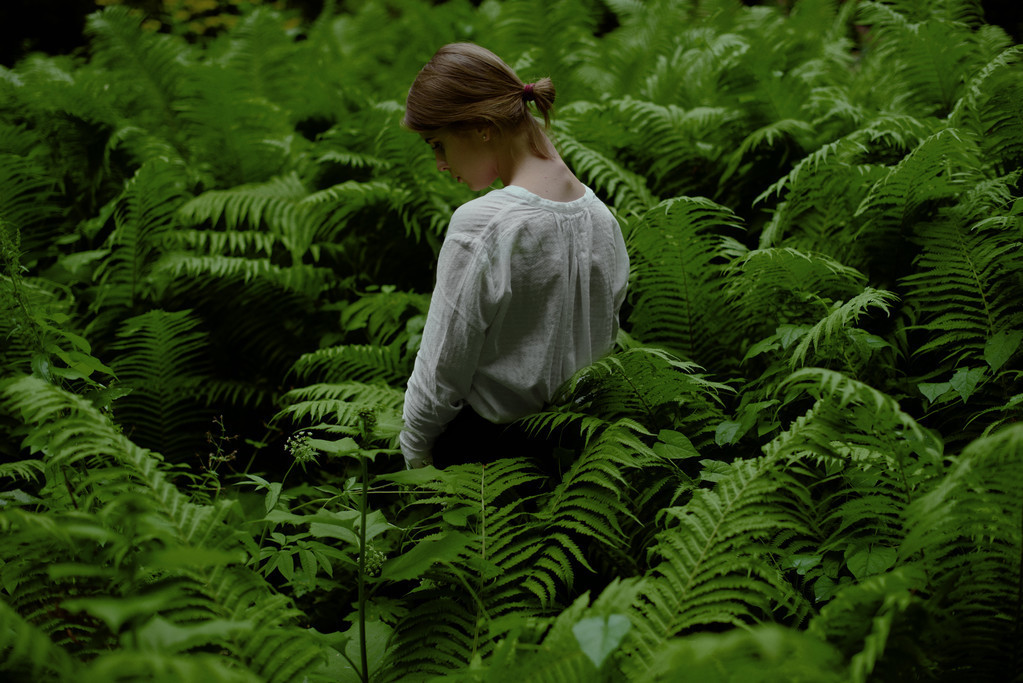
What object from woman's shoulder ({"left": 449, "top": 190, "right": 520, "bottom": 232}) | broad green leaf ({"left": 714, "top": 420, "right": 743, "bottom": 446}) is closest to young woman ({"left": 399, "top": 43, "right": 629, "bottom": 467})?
woman's shoulder ({"left": 449, "top": 190, "right": 520, "bottom": 232})

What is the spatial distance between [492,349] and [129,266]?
91.0 inches

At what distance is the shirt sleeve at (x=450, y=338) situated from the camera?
5.30 feet

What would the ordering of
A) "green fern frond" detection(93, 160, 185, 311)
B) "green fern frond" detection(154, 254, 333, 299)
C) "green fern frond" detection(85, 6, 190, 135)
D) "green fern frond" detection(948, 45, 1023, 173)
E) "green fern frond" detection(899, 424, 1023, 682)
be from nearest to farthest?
1. "green fern frond" detection(899, 424, 1023, 682)
2. "green fern frond" detection(948, 45, 1023, 173)
3. "green fern frond" detection(154, 254, 333, 299)
4. "green fern frond" detection(93, 160, 185, 311)
5. "green fern frond" detection(85, 6, 190, 135)

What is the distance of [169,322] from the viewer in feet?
9.68

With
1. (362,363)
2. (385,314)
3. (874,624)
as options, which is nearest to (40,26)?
(385,314)

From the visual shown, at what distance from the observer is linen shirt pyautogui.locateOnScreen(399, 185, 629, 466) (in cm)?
162

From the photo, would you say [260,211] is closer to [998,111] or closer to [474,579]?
[474,579]

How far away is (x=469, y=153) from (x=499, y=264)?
1.23 feet

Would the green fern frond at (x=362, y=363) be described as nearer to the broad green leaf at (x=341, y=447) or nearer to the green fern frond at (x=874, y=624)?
the broad green leaf at (x=341, y=447)

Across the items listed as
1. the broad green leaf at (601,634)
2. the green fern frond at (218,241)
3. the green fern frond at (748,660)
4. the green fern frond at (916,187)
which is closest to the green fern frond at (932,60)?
the green fern frond at (916,187)

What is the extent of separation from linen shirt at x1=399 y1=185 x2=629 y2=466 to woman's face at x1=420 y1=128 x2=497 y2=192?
0.20m

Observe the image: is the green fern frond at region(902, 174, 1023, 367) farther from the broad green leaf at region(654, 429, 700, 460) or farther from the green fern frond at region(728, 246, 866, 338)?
the broad green leaf at region(654, 429, 700, 460)

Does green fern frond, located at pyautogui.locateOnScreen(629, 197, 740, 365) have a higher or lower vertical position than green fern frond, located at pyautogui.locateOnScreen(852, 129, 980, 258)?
lower

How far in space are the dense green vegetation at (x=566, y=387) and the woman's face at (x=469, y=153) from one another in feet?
2.01
